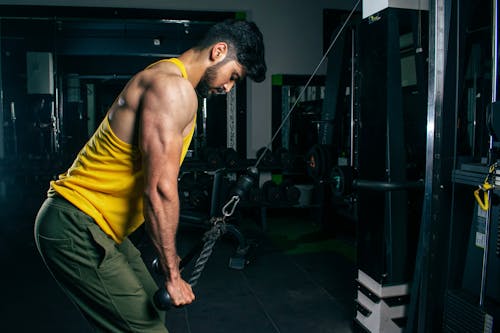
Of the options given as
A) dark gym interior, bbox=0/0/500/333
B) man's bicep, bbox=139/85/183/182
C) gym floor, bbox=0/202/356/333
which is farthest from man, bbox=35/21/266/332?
gym floor, bbox=0/202/356/333

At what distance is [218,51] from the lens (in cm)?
137

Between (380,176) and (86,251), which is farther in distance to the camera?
(380,176)

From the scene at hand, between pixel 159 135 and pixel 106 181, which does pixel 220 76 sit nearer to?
pixel 159 135

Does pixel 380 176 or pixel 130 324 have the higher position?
pixel 380 176

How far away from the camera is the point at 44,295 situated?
2834 millimetres

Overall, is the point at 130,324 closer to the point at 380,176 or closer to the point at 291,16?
the point at 380,176

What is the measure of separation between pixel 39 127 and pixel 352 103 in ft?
11.7

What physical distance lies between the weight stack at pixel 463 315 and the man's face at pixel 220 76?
1072 mm

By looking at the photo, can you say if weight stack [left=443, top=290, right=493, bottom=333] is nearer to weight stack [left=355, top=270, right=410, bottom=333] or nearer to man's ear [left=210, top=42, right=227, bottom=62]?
weight stack [left=355, top=270, right=410, bottom=333]

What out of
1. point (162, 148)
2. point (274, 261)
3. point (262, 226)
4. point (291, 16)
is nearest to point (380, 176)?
point (162, 148)

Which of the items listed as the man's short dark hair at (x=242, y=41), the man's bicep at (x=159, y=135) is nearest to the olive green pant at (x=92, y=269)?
the man's bicep at (x=159, y=135)

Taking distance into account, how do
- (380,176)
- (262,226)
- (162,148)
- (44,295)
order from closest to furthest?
(162,148), (380,176), (44,295), (262,226)

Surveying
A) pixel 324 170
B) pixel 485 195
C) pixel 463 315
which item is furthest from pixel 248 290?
pixel 485 195

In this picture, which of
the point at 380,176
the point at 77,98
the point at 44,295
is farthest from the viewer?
the point at 77,98
